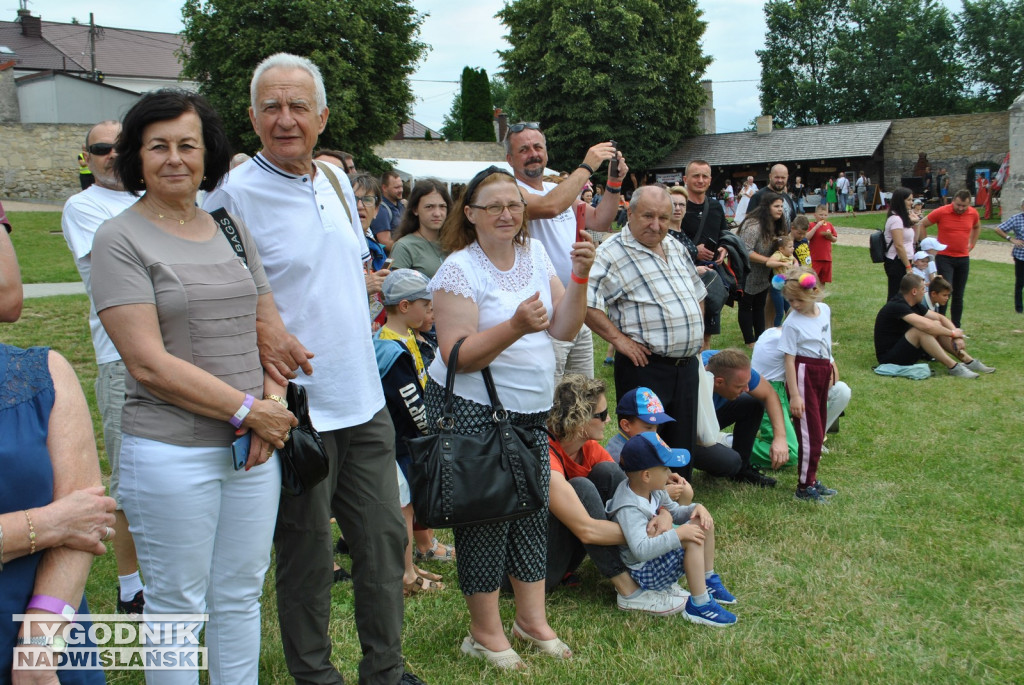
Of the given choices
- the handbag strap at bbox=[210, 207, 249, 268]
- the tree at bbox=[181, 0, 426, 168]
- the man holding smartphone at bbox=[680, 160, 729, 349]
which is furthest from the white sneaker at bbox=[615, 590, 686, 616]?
the tree at bbox=[181, 0, 426, 168]

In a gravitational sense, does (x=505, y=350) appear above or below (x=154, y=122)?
below

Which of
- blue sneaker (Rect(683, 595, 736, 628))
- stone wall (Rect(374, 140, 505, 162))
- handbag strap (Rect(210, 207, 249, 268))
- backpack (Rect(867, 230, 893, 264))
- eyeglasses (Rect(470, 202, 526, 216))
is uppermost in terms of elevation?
stone wall (Rect(374, 140, 505, 162))

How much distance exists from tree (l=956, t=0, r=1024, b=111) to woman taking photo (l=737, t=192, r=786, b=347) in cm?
4790

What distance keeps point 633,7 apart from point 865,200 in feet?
46.4

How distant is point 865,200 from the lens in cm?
3497

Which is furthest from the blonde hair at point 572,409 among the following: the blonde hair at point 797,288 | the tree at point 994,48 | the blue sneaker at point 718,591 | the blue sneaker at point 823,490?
the tree at point 994,48

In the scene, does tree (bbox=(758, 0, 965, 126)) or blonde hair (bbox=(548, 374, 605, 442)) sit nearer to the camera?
blonde hair (bbox=(548, 374, 605, 442))

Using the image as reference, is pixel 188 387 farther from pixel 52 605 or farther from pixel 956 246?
pixel 956 246

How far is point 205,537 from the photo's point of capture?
2236 millimetres

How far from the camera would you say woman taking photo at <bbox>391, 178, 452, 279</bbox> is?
5457mm

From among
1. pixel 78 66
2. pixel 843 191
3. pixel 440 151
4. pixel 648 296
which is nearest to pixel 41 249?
pixel 648 296

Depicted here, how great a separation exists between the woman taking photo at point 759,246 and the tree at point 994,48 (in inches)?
1886

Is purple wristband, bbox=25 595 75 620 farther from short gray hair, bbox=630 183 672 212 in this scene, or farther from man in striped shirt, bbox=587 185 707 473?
short gray hair, bbox=630 183 672 212

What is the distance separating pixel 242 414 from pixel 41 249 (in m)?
16.1
